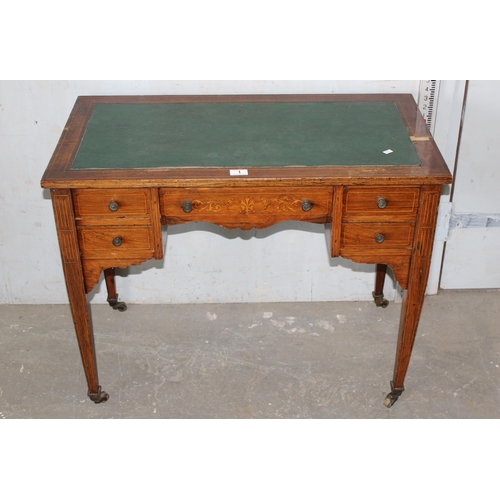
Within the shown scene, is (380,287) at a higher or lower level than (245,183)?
lower

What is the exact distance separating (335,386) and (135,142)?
1.33 m

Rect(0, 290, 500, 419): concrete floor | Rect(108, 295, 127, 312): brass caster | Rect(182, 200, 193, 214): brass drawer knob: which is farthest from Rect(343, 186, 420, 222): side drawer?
Rect(108, 295, 127, 312): brass caster

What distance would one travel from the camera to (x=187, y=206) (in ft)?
9.37

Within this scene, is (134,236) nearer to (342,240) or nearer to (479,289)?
(342,240)

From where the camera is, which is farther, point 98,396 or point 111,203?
point 98,396

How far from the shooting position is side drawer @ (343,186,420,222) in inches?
112

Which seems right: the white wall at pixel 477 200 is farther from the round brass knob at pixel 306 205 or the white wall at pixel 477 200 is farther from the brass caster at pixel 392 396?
the round brass knob at pixel 306 205

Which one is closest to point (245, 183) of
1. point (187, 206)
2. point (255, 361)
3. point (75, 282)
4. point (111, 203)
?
point (187, 206)

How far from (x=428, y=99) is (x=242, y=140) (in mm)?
940

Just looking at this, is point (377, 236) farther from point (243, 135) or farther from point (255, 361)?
point (255, 361)

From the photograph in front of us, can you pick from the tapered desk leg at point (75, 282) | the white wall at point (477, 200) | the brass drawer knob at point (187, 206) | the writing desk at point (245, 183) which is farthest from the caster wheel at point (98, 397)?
the white wall at point (477, 200)

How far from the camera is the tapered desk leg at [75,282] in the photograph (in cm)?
284

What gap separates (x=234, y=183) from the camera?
2.78 meters
